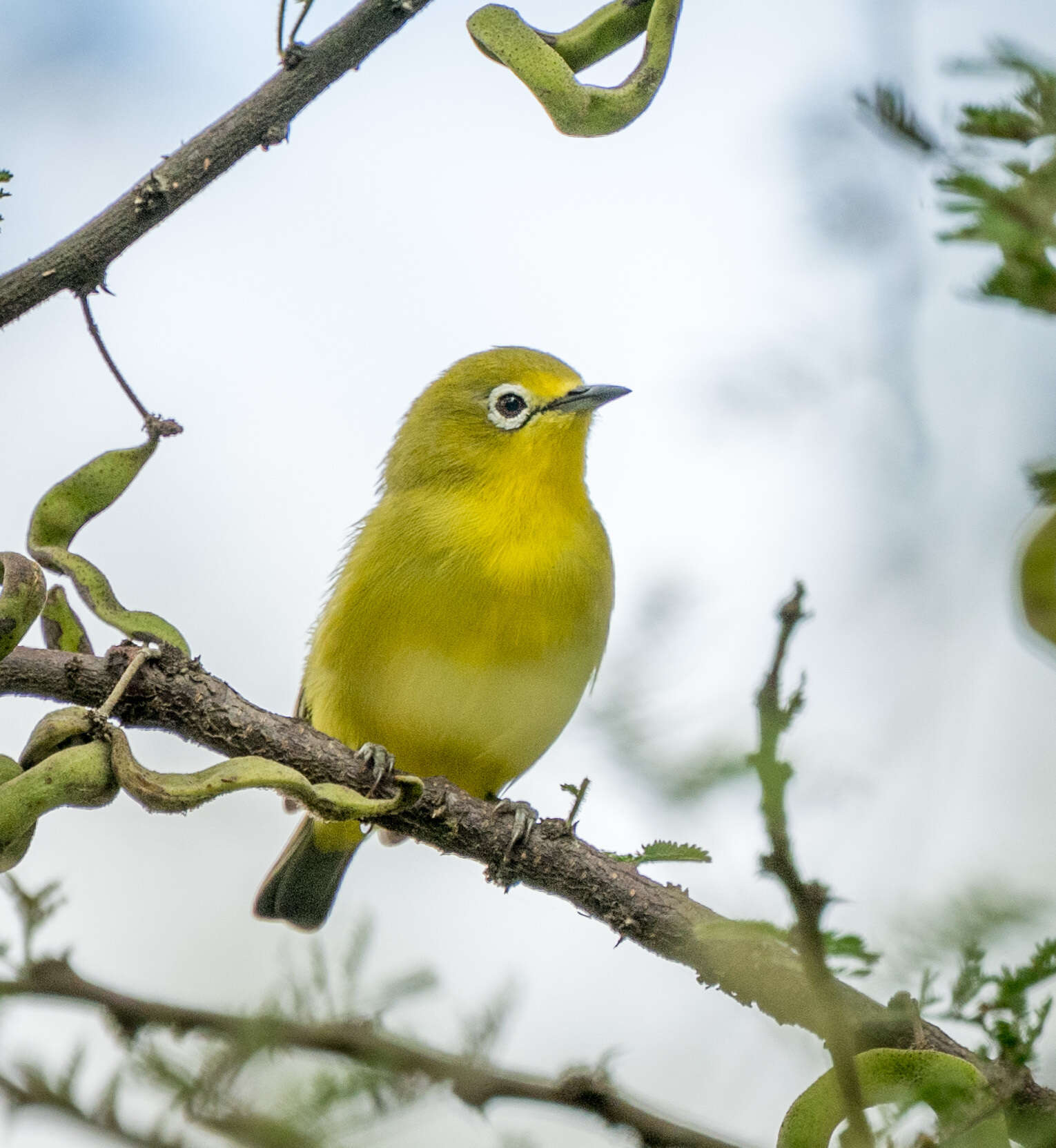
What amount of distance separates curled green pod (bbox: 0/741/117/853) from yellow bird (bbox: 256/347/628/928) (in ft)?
6.26

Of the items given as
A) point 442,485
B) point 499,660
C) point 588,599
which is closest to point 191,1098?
point 499,660

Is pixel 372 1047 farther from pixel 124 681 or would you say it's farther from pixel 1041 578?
pixel 1041 578

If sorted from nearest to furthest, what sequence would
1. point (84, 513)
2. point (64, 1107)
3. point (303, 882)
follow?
point (64, 1107) < point (84, 513) < point (303, 882)

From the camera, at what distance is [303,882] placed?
553 centimetres

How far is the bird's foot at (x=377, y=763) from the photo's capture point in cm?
288

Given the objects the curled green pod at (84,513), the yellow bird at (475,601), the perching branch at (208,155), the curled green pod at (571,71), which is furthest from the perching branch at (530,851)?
the curled green pod at (571,71)

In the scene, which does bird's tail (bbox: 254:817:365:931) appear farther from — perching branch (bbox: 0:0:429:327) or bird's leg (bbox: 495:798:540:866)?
perching branch (bbox: 0:0:429:327)

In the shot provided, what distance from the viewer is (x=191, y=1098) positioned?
6.31ft

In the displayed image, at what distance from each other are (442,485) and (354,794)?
8.77ft

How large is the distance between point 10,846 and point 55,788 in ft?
0.39

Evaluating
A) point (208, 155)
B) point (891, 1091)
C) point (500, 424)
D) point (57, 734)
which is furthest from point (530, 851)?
point (500, 424)

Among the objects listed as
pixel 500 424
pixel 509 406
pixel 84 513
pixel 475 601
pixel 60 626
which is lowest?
pixel 60 626

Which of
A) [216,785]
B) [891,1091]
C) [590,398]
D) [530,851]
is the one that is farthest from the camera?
[590,398]

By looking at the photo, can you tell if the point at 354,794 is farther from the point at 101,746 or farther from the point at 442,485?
the point at 442,485
